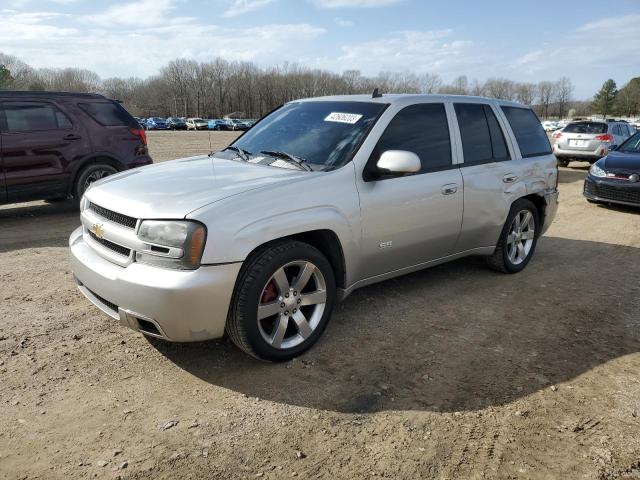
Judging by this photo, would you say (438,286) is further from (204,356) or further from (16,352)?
(16,352)

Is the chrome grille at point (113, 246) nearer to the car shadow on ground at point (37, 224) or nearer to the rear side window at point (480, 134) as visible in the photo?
the rear side window at point (480, 134)

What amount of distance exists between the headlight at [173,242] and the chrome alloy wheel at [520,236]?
362 centimetres

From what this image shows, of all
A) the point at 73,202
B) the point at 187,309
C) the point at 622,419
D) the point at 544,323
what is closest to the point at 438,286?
the point at 544,323

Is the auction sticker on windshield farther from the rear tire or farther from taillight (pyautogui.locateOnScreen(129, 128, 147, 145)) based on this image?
taillight (pyautogui.locateOnScreen(129, 128, 147, 145))

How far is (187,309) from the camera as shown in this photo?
3.02m

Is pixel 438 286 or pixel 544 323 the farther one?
pixel 438 286

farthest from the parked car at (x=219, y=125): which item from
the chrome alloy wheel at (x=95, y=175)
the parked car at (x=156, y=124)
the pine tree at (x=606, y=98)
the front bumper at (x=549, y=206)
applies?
the pine tree at (x=606, y=98)

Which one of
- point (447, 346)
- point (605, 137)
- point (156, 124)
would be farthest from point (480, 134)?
point (156, 124)

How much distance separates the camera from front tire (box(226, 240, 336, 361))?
324cm

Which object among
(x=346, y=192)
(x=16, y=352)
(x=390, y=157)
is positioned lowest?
(x=16, y=352)

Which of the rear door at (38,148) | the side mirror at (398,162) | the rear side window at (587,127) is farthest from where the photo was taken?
the rear side window at (587,127)

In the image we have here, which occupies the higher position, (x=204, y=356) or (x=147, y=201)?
(x=147, y=201)

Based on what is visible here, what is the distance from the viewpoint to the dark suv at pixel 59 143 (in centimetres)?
746

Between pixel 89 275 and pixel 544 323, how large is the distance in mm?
3610
